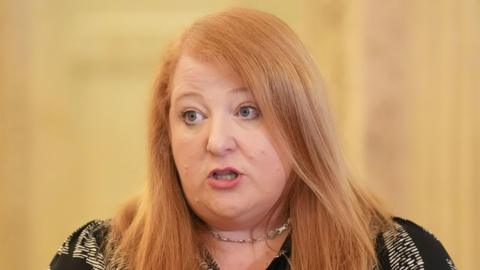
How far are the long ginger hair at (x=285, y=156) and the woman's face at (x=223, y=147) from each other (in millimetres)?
20

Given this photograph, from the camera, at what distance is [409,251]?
107cm

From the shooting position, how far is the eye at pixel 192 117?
3.34ft

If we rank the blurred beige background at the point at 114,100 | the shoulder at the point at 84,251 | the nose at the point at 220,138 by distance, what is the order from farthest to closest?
1. the blurred beige background at the point at 114,100
2. the shoulder at the point at 84,251
3. the nose at the point at 220,138

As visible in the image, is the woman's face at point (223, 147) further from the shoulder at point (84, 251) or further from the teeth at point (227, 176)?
the shoulder at point (84, 251)

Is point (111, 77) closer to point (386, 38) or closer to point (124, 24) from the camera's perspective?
point (124, 24)

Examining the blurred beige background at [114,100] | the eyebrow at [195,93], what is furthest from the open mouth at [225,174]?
the blurred beige background at [114,100]

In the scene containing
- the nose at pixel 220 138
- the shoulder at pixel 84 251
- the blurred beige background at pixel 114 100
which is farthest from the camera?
the blurred beige background at pixel 114 100

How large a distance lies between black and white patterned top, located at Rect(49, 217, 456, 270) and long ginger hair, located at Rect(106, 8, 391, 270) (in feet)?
0.06

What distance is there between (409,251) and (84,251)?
1.64ft

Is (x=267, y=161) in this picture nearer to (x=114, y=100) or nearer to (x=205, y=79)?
A: (x=205, y=79)

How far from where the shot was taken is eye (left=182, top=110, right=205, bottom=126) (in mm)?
1017

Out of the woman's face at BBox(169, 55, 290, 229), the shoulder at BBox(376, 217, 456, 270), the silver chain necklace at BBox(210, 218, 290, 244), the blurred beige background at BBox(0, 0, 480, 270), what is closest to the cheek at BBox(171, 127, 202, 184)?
the woman's face at BBox(169, 55, 290, 229)

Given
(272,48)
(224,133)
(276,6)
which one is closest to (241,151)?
(224,133)

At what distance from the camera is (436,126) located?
1.72 m
